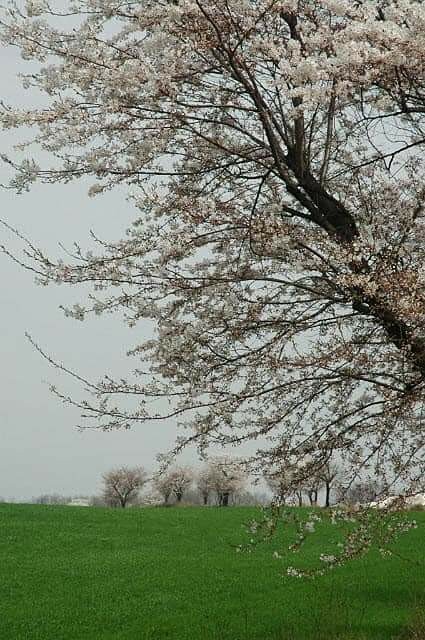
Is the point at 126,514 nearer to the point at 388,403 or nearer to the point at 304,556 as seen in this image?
the point at 304,556

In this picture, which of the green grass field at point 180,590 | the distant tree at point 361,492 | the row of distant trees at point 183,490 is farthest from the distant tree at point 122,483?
the distant tree at point 361,492

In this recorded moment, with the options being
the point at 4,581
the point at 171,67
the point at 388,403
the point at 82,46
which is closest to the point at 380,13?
the point at 171,67

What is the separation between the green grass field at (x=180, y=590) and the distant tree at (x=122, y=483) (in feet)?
97.2

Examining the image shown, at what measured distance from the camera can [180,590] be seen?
493 inches

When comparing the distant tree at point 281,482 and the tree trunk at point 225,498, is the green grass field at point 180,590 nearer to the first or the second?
the distant tree at point 281,482

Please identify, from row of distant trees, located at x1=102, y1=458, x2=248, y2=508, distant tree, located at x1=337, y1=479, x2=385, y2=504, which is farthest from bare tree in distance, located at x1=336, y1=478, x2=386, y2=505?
row of distant trees, located at x1=102, y1=458, x2=248, y2=508

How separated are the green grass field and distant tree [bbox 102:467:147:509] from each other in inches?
1166

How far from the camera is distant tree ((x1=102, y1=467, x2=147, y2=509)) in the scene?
4981 centimetres

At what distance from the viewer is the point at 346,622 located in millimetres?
9562

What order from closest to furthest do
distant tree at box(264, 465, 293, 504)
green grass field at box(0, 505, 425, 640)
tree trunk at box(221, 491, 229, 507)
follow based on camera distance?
distant tree at box(264, 465, 293, 504)
green grass field at box(0, 505, 425, 640)
tree trunk at box(221, 491, 229, 507)

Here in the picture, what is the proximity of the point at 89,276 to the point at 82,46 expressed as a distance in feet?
6.33

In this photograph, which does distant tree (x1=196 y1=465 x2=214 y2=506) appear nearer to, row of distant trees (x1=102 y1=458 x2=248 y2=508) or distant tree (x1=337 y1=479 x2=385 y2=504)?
row of distant trees (x1=102 y1=458 x2=248 y2=508)

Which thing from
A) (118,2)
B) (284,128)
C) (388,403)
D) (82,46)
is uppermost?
(118,2)

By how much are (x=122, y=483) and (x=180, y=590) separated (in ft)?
127
